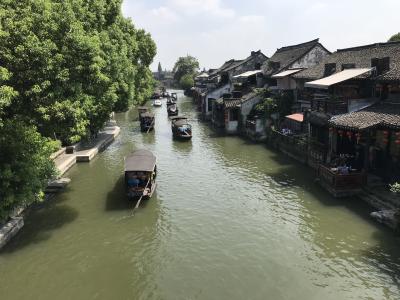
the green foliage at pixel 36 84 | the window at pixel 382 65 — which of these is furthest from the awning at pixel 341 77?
Result: the green foliage at pixel 36 84

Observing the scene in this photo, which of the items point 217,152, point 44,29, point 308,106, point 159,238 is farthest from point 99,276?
point 308,106

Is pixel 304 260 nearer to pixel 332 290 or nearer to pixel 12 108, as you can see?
pixel 332 290

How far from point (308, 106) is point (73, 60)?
82.6 ft

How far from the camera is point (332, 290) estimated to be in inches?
573

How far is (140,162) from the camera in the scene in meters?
24.9

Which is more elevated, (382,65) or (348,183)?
(382,65)

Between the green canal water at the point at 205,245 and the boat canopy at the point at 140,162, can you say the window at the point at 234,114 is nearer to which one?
the green canal water at the point at 205,245

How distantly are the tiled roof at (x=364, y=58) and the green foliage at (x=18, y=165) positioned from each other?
73.1 ft

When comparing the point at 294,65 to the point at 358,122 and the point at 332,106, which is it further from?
the point at 358,122

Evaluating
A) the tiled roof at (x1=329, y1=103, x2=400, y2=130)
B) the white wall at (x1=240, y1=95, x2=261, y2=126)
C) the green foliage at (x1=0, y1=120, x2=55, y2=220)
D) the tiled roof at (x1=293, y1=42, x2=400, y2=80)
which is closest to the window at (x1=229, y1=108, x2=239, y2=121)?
the white wall at (x1=240, y1=95, x2=261, y2=126)

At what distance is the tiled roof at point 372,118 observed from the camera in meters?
21.6

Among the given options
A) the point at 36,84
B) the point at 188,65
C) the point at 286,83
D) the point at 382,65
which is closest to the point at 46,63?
the point at 36,84

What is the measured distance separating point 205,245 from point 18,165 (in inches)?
400

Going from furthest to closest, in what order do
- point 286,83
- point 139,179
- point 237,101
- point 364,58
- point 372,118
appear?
1. point 237,101
2. point 286,83
3. point 364,58
4. point 139,179
5. point 372,118
